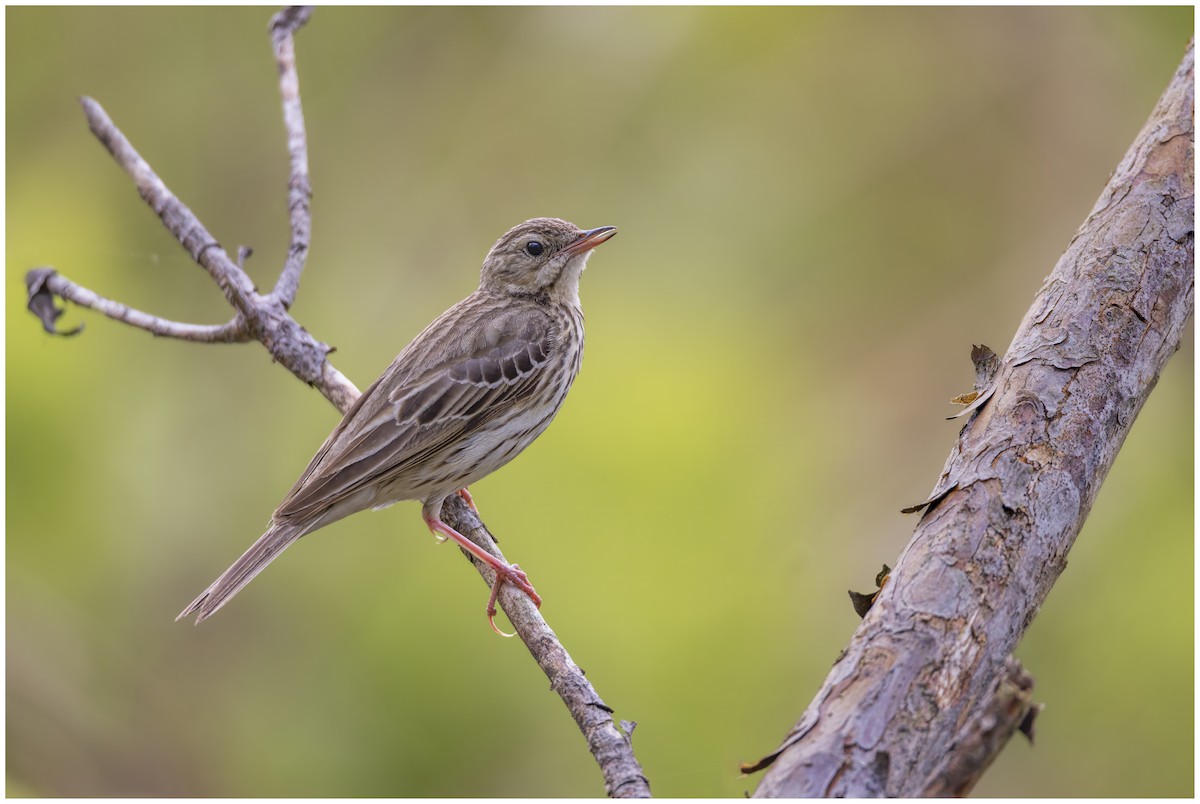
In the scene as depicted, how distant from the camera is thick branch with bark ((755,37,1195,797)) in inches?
80.2

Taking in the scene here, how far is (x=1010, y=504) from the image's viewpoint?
2.43 meters

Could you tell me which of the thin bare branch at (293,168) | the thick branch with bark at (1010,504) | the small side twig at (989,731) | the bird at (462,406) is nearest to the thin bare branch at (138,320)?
the thin bare branch at (293,168)

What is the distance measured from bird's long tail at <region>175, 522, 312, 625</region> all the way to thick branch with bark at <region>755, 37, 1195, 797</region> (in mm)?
1976

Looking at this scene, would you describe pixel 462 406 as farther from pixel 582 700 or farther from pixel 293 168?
pixel 582 700

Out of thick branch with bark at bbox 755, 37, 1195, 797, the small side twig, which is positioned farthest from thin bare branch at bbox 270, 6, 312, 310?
the small side twig

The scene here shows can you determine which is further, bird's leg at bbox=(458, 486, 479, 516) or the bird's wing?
bird's leg at bbox=(458, 486, 479, 516)

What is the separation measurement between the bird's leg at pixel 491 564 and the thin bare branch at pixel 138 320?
36.1 inches

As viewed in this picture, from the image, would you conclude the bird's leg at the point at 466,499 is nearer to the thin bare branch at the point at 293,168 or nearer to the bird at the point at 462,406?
the bird at the point at 462,406

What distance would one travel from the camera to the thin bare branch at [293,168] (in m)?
3.92

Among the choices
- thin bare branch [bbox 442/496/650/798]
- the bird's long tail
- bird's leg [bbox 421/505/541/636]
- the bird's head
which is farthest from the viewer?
the bird's head

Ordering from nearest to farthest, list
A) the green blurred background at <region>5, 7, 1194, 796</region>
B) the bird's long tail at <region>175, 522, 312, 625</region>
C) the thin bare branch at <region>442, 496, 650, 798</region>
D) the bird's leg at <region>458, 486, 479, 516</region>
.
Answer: the thin bare branch at <region>442, 496, 650, 798</region>, the bird's long tail at <region>175, 522, 312, 625</region>, the bird's leg at <region>458, 486, 479, 516</region>, the green blurred background at <region>5, 7, 1194, 796</region>

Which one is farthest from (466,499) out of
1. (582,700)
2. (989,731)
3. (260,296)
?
(989,731)

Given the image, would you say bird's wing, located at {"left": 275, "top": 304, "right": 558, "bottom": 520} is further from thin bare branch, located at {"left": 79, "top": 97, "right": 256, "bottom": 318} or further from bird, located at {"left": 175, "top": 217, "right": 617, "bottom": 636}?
thin bare branch, located at {"left": 79, "top": 97, "right": 256, "bottom": 318}

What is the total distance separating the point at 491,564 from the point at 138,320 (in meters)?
1.53
